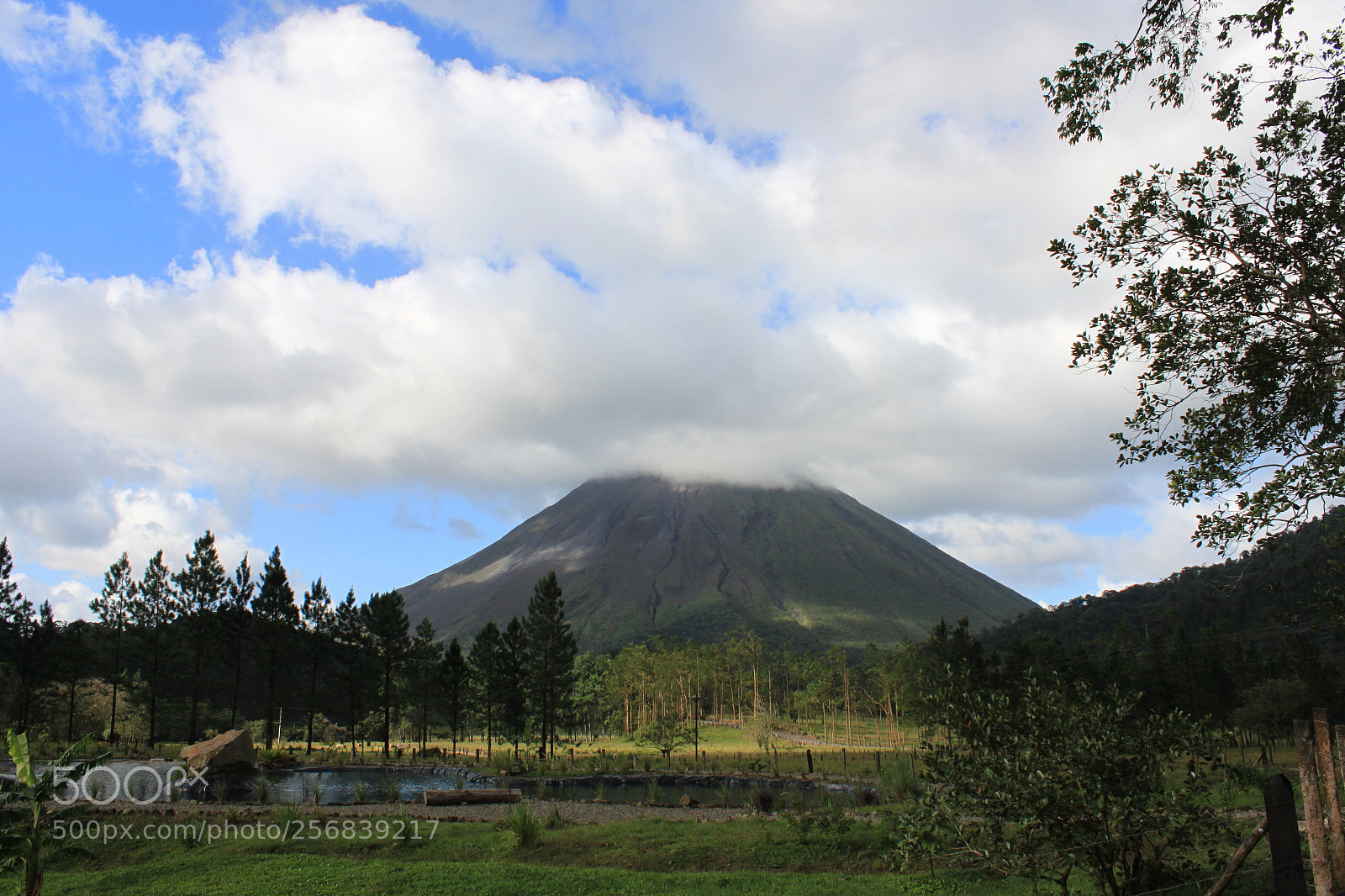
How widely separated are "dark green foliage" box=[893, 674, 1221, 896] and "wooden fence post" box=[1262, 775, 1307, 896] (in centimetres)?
157

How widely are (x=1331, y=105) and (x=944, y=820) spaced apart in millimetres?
Answer: 7513

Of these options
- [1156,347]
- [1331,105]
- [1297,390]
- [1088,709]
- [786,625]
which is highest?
[1331,105]

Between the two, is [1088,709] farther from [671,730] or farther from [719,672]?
[719,672]

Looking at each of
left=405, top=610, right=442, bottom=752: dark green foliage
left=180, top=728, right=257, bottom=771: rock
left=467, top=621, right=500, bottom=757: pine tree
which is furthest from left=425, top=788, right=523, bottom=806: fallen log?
left=405, top=610, right=442, bottom=752: dark green foliage

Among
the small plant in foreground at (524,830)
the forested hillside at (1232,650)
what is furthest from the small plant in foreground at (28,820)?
the forested hillside at (1232,650)

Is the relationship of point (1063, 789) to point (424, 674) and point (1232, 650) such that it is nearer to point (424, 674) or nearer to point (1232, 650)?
point (424, 674)

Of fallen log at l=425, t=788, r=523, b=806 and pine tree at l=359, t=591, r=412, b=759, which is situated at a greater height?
pine tree at l=359, t=591, r=412, b=759

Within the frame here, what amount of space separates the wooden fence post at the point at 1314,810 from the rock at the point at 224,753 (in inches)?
1251

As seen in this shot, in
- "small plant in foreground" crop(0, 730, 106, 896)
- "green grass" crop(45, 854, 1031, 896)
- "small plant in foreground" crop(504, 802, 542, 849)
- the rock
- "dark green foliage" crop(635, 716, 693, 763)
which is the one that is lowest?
"dark green foliage" crop(635, 716, 693, 763)

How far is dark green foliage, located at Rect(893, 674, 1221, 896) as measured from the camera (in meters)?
6.50

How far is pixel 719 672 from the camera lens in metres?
69.1

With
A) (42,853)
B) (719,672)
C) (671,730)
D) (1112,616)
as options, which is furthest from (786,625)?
(42,853)

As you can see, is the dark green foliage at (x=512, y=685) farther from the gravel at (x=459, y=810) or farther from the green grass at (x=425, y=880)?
the green grass at (x=425, y=880)

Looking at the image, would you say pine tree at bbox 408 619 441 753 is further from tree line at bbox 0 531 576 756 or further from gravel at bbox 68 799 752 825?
gravel at bbox 68 799 752 825
